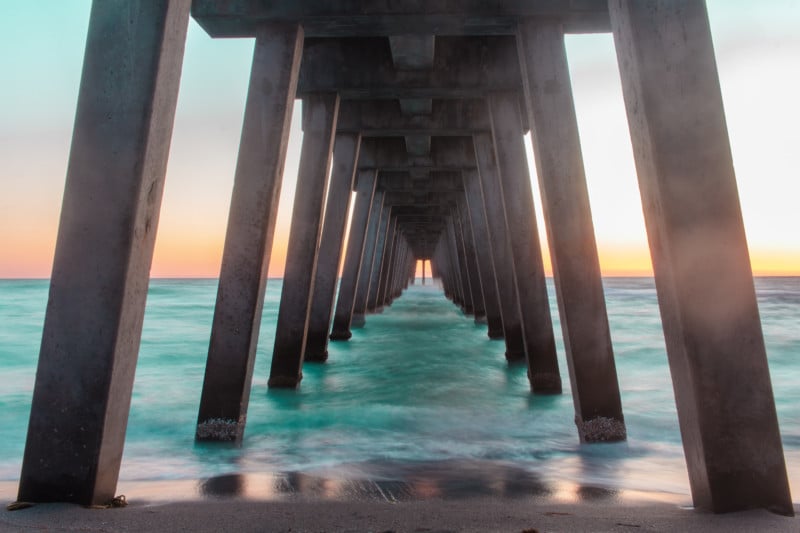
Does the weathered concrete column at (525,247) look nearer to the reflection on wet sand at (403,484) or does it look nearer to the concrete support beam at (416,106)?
the concrete support beam at (416,106)

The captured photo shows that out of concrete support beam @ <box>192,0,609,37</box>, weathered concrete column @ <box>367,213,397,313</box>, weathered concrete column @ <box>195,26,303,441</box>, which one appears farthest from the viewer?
weathered concrete column @ <box>367,213,397,313</box>

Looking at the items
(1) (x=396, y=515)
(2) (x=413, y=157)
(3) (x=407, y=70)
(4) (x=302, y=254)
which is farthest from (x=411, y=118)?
(1) (x=396, y=515)

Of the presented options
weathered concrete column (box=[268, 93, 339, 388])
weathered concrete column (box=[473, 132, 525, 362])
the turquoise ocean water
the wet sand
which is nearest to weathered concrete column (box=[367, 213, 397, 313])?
the turquoise ocean water

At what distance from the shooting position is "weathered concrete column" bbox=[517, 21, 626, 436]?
4.07 metres

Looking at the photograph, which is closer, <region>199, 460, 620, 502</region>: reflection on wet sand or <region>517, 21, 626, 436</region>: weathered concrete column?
<region>199, 460, 620, 502</region>: reflection on wet sand

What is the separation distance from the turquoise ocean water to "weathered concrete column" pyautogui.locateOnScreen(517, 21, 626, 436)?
0.30 meters

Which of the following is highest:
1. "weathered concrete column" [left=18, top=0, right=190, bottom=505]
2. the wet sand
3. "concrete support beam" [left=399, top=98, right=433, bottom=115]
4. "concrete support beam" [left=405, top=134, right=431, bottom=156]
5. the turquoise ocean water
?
"concrete support beam" [left=405, top=134, right=431, bottom=156]

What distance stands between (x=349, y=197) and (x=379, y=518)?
740 centimetres

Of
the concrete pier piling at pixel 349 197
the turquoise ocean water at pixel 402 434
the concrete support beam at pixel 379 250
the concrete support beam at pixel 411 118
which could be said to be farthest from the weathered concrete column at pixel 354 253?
the concrete support beam at pixel 379 250

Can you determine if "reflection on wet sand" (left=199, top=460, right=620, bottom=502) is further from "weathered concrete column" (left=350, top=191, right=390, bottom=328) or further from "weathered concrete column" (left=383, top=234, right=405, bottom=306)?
"weathered concrete column" (left=383, top=234, right=405, bottom=306)

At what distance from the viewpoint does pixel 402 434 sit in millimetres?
4750

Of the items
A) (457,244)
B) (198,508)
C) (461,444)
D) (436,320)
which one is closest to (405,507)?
(198,508)

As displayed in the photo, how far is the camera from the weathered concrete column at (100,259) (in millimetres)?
2168

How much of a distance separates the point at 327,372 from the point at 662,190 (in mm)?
6722
